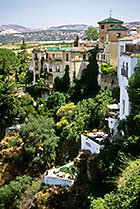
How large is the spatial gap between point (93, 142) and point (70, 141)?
7328 mm

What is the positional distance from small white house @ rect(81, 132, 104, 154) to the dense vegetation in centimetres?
94

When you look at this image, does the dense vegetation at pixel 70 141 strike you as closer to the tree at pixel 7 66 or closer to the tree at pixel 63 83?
the tree at pixel 63 83

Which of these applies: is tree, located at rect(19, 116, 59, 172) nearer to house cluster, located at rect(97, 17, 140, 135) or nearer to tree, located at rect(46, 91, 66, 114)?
house cluster, located at rect(97, 17, 140, 135)

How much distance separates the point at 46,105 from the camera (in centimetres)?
3612

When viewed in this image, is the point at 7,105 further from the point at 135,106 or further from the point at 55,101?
the point at 135,106

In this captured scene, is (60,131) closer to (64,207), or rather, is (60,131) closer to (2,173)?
(2,173)

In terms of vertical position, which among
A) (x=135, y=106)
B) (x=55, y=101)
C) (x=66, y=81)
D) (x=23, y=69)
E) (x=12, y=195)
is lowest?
(x=12, y=195)

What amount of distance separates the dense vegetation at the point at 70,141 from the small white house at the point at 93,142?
94 centimetres

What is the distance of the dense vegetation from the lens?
14219 millimetres

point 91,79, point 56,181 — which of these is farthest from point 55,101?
point 56,181

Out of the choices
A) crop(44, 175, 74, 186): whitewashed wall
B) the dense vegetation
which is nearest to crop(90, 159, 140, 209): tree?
the dense vegetation

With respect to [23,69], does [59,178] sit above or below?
below

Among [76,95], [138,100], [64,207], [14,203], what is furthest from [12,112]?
[138,100]

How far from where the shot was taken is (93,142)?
21031 mm
